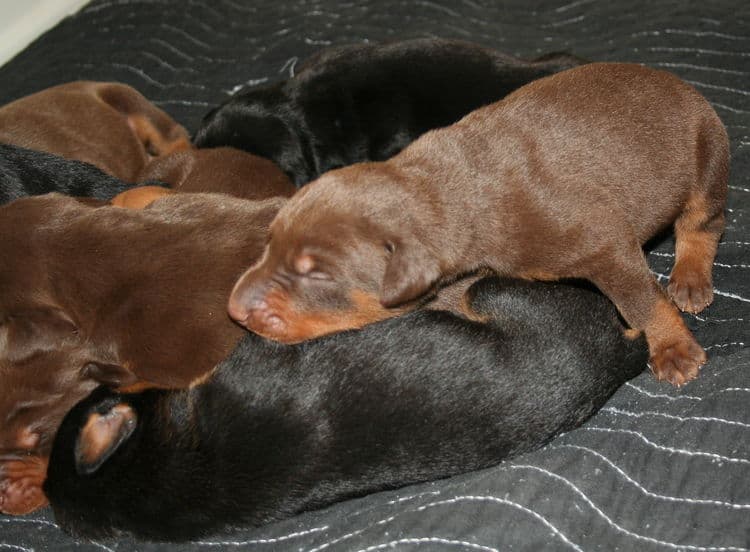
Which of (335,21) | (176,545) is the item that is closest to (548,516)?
(176,545)

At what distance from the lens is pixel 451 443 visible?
2764 mm

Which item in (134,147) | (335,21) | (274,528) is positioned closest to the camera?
(274,528)

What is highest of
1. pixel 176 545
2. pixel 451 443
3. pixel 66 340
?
pixel 66 340

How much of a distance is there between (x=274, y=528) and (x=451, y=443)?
616mm

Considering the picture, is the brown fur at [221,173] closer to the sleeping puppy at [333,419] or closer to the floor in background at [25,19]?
the sleeping puppy at [333,419]

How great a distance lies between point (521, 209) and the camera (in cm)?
309

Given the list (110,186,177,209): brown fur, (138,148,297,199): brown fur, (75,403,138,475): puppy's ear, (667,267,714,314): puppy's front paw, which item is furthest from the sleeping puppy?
(138,148,297,199): brown fur

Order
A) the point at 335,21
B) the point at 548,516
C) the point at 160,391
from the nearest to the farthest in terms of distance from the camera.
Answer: the point at 548,516 → the point at 160,391 → the point at 335,21

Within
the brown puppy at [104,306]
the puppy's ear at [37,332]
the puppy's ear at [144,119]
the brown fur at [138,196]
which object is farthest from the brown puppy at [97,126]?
the puppy's ear at [37,332]

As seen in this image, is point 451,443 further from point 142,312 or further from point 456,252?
point 142,312

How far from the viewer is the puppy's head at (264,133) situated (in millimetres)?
4516

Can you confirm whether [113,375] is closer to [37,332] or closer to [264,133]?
[37,332]

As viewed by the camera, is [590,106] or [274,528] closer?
[274,528]

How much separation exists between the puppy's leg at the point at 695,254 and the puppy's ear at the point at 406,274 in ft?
3.58
